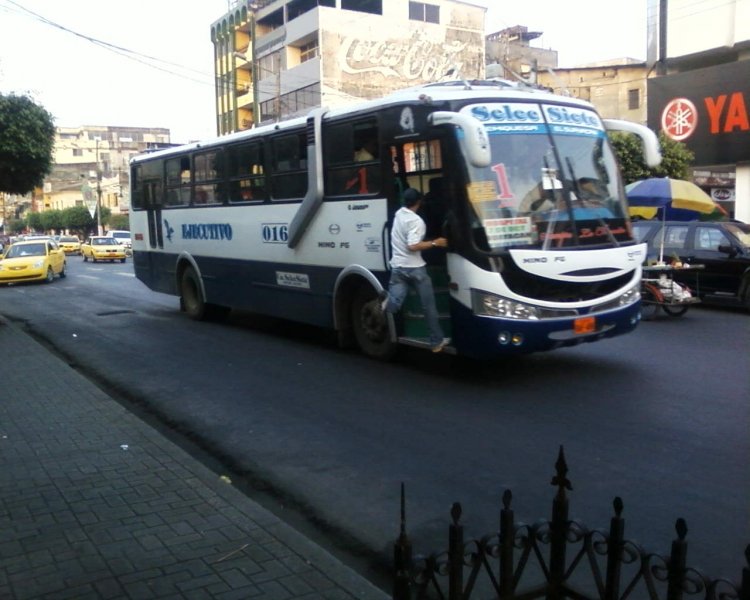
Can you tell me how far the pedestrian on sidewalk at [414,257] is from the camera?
8.24 m

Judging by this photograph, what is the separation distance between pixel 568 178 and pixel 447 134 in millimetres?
1369

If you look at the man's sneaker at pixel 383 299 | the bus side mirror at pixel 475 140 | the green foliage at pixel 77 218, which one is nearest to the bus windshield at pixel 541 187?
the bus side mirror at pixel 475 140

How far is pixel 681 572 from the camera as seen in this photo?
2.56m

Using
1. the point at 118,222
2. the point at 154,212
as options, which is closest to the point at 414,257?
the point at 154,212

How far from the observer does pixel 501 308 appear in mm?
7625

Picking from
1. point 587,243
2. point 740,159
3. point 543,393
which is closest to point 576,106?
point 587,243

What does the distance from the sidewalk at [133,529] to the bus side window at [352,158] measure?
3981mm

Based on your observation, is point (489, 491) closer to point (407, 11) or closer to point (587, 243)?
point (587, 243)

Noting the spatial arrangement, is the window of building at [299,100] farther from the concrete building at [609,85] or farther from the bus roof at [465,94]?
the bus roof at [465,94]

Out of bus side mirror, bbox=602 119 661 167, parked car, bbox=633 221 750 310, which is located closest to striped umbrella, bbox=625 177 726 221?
parked car, bbox=633 221 750 310

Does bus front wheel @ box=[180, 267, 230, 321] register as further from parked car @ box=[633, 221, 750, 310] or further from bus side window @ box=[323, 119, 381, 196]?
parked car @ box=[633, 221, 750, 310]

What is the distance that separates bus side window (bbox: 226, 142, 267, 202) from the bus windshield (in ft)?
14.7

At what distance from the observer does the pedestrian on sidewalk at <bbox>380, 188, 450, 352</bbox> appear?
27.0ft

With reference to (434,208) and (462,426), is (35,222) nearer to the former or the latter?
(434,208)
